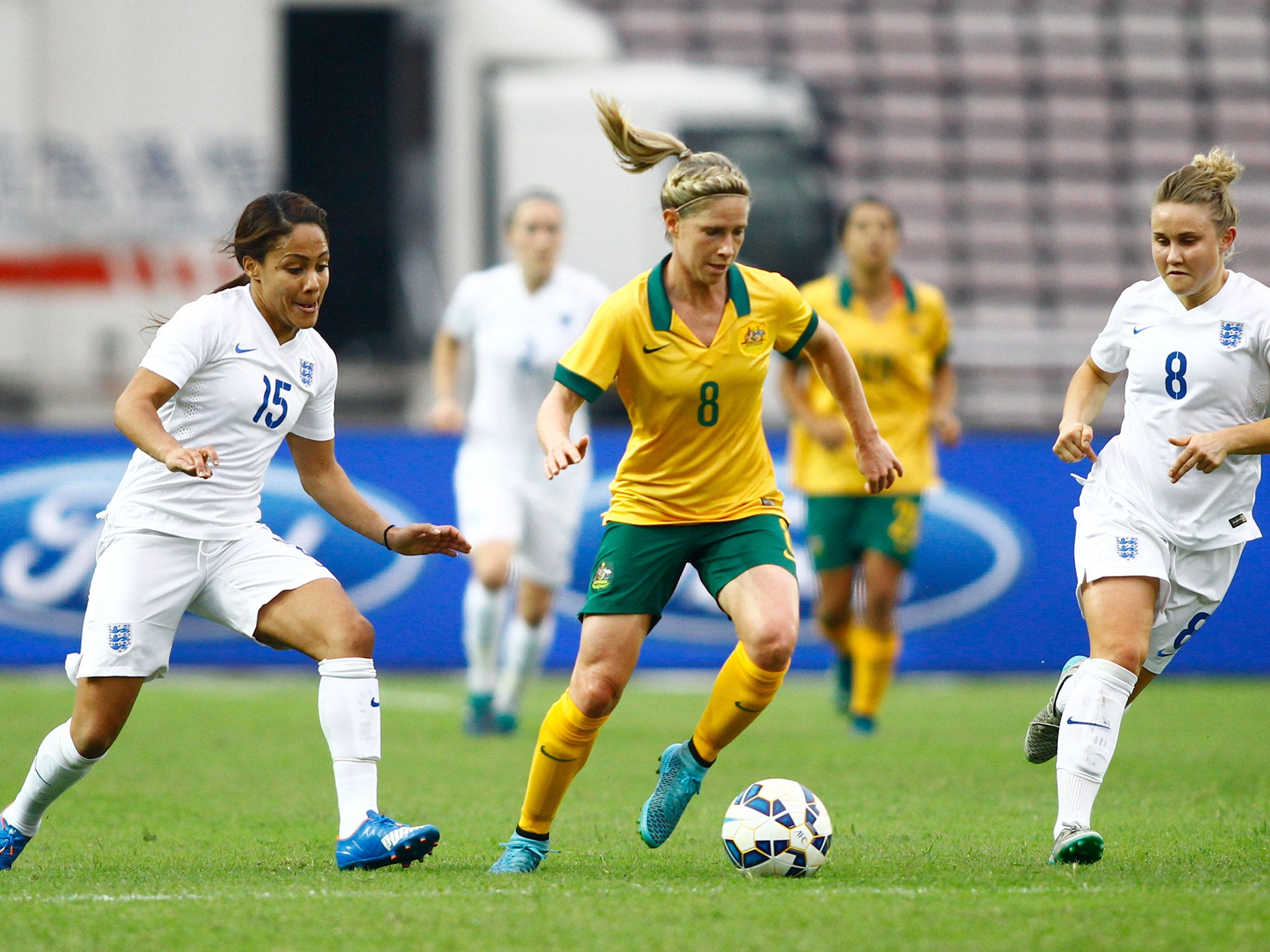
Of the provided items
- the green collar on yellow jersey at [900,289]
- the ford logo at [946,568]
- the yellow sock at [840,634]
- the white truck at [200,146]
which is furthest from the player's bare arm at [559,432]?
the white truck at [200,146]

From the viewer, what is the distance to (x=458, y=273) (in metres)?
14.3

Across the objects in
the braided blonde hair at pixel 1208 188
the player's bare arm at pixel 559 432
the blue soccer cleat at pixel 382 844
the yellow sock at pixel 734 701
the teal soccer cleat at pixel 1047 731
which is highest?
the braided blonde hair at pixel 1208 188

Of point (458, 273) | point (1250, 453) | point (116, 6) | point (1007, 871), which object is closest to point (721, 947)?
point (1007, 871)

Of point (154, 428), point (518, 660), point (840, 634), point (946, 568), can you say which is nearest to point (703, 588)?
point (946, 568)

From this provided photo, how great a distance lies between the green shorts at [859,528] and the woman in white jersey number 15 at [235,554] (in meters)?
4.08

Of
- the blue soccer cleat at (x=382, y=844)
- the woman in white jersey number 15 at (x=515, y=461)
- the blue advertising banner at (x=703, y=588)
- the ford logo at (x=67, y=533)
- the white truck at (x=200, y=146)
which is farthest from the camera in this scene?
the white truck at (x=200, y=146)

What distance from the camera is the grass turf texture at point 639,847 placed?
4.14 metres

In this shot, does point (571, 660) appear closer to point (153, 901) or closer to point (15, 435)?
point (15, 435)

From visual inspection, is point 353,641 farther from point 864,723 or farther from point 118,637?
point 864,723

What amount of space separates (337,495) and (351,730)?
784mm

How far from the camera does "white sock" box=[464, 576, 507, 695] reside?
881cm

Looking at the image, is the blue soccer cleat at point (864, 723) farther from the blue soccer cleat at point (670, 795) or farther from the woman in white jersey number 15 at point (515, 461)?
the blue soccer cleat at point (670, 795)

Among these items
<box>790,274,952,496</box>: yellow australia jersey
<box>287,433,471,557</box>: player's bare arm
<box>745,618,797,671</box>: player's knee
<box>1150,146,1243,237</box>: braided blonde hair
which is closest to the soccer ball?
<box>745,618,797,671</box>: player's knee

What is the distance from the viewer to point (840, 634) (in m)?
9.12
